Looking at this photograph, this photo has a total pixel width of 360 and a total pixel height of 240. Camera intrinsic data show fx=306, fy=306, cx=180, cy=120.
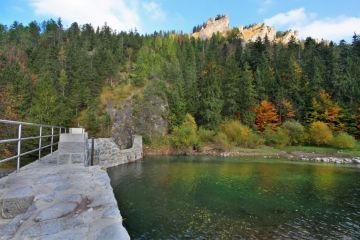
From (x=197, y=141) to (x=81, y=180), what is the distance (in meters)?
44.3

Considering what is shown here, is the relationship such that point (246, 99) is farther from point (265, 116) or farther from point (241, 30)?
point (241, 30)

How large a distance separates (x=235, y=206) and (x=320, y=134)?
157 ft

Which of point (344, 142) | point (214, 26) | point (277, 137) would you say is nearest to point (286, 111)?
point (277, 137)

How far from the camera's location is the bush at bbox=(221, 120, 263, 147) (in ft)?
183

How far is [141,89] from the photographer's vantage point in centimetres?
6166

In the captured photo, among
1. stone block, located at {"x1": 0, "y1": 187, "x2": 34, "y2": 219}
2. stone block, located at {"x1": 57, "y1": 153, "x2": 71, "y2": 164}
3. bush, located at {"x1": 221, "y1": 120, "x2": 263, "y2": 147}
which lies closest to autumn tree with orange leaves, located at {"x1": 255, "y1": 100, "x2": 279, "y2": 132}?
bush, located at {"x1": 221, "y1": 120, "x2": 263, "y2": 147}

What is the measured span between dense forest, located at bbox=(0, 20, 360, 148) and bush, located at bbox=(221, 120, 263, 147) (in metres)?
2.63

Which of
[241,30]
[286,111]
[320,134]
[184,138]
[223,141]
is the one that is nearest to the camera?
[184,138]

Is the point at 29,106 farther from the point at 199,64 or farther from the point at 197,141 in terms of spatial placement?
the point at 199,64

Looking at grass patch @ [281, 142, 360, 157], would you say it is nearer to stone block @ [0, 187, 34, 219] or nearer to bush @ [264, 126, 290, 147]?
bush @ [264, 126, 290, 147]

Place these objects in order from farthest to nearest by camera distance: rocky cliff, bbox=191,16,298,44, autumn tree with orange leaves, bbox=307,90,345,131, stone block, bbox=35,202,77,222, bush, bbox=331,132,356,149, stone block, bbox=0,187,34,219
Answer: rocky cliff, bbox=191,16,298,44 → autumn tree with orange leaves, bbox=307,90,345,131 → bush, bbox=331,132,356,149 → stone block, bbox=0,187,34,219 → stone block, bbox=35,202,77,222

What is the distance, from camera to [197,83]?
67.7 m

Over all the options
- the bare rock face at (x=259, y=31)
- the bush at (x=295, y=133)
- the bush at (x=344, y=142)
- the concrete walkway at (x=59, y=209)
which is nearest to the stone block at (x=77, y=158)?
the concrete walkway at (x=59, y=209)

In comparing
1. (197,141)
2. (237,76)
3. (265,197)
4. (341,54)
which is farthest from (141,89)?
(341,54)
